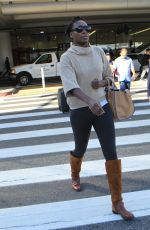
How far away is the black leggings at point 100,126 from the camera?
160 inches

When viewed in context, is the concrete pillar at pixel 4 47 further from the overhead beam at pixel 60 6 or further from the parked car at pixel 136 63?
the parked car at pixel 136 63

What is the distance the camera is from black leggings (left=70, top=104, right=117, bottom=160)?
406cm

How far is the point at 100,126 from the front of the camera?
4.09 metres

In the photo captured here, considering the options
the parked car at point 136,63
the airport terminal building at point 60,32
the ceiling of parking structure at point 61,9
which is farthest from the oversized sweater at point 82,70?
the airport terminal building at point 60,32

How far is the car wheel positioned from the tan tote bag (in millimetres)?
19140

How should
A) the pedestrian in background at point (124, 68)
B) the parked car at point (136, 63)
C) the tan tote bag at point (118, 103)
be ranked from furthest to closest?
the parked car at point (136, 63)
the pedestrian in background at point (124, 68)
the tan tote bag at point (118, 103)

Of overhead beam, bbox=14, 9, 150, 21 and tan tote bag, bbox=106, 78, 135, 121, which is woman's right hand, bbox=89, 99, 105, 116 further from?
overhead beam, bbox=14, 9, 150, 21

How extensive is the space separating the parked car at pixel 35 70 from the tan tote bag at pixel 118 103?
19.1 metres

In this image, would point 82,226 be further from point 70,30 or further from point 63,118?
point 63,118

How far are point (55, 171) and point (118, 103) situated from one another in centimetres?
184

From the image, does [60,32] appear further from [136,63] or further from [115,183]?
[115,183]

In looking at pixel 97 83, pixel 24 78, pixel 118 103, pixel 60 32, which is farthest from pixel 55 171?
pixel 60 32

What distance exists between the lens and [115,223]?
3.93 metres

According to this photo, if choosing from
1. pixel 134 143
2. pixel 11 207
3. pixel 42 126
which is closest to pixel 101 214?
pixel 11 207
